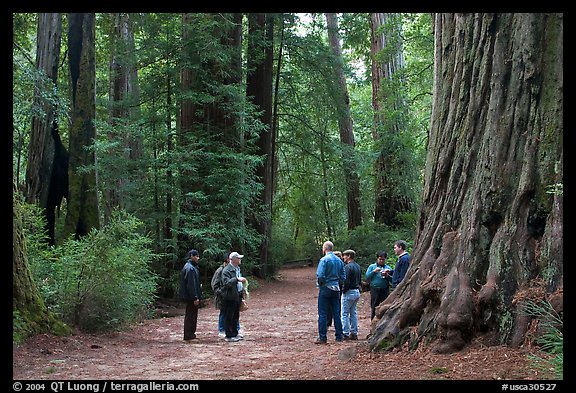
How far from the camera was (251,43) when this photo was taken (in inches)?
906

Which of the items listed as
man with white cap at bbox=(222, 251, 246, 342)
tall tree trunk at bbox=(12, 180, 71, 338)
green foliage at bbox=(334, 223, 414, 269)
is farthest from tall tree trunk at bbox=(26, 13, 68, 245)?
green foliage at bbox=(334, 223, 414, 269)

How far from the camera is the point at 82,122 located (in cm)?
1677

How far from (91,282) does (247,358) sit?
12.2ft

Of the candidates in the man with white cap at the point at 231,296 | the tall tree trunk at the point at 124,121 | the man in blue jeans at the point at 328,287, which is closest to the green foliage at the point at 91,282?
the man with white cap at the point at 231,296

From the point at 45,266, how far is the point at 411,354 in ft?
23.8

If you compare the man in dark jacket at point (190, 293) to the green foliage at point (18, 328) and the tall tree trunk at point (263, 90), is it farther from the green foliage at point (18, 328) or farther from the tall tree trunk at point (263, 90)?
the tall tree trunk at point (263, 90)

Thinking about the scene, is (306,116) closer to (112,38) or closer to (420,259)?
(112,38)

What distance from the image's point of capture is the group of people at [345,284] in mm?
10586

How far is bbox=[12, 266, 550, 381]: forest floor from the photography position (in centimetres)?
656

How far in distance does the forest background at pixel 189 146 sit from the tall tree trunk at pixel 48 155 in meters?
0.04

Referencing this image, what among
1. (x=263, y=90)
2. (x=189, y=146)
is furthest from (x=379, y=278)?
(x=263, y=90)

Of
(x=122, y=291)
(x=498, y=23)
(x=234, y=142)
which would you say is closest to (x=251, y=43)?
(x=234, y=142)

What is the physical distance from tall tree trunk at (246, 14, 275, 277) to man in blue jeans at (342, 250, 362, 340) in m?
11.5

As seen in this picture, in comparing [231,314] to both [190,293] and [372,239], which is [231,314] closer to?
[190,293]
